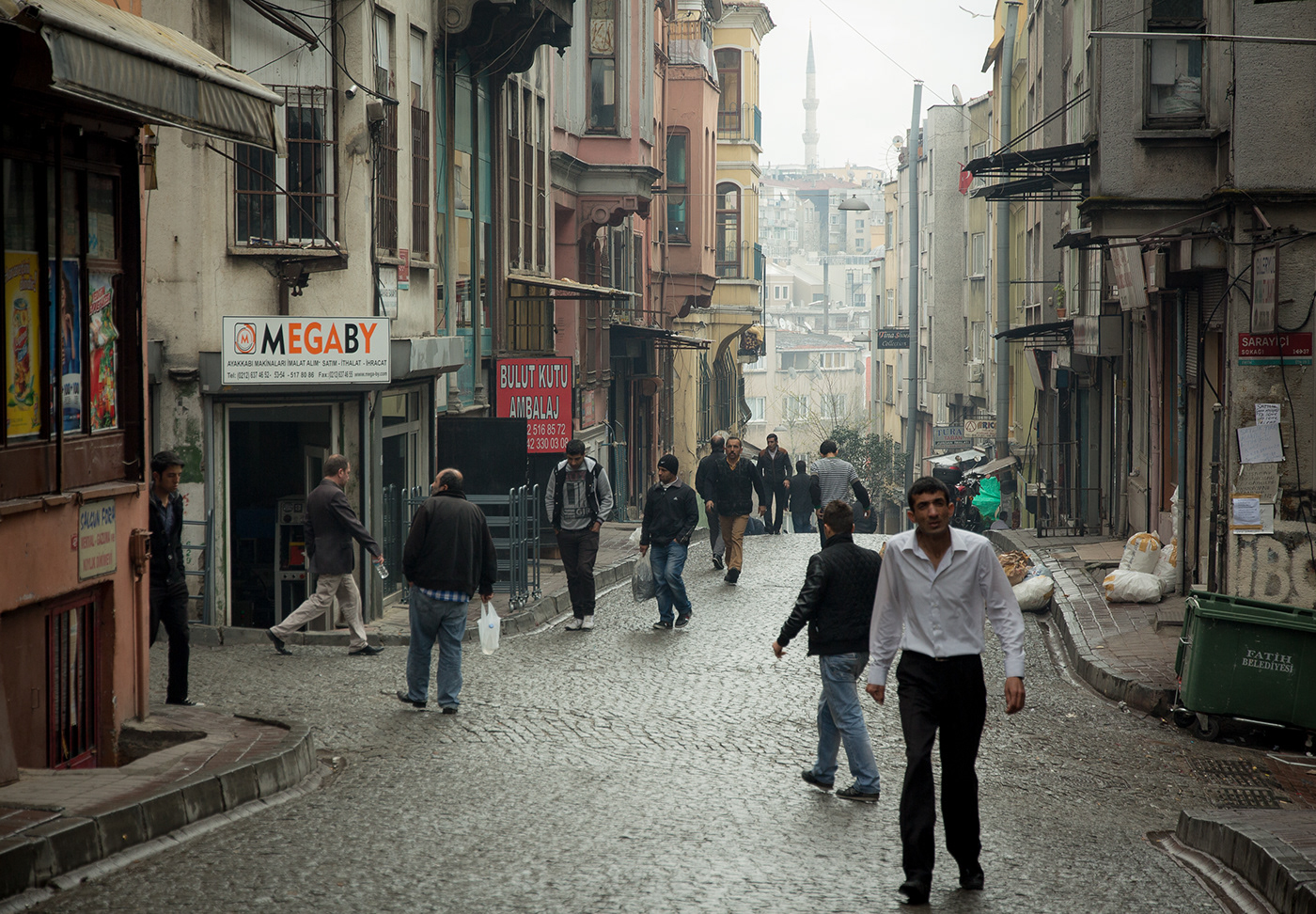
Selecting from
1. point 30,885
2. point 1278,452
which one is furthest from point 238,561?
point 1278,452

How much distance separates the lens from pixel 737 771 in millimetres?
9062

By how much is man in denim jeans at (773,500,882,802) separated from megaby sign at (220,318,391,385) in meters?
7.02

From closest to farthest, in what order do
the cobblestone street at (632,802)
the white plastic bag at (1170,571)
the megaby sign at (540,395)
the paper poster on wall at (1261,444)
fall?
the cobblestone street at (632,802) < the paper poster on wall at (1261,444) < the white plastic bag at (1170,571) < the megaby sign at (540,395)

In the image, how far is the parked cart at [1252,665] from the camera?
990cm

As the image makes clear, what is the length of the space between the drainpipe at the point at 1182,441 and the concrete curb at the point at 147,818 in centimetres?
1030

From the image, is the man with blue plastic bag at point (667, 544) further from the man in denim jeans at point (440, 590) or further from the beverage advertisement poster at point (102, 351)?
the beverage advertisement poster at point (102, 351)

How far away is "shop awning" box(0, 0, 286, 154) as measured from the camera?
6750mm

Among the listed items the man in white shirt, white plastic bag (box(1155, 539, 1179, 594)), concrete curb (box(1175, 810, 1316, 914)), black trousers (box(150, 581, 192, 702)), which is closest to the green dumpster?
concrete curb (box(1175, 810, 1316, 914))

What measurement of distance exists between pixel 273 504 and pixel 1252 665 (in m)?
9.66

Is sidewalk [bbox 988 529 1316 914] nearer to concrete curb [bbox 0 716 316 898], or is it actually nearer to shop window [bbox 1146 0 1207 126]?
shop window [bbox 1146 0 1207 126]

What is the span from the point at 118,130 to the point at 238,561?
677cm

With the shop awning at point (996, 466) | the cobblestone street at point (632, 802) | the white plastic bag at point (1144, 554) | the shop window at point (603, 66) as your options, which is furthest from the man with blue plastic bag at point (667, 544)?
the shop awning at point (996, 466)

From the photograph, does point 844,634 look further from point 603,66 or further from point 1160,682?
point 603,66

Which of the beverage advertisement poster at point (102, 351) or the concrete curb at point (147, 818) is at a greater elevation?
the beverage advertisement poster at point (102, 351)
